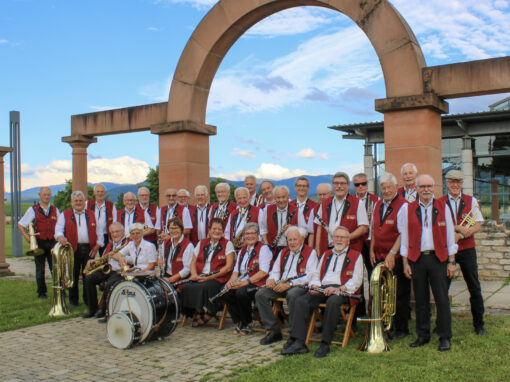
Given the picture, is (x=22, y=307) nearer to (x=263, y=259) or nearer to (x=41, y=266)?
(x=41, y=266)

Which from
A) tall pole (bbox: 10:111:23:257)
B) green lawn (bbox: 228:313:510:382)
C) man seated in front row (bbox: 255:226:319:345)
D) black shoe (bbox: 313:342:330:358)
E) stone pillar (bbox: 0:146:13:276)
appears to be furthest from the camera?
tall pole (bbox: 10:111:23:257)

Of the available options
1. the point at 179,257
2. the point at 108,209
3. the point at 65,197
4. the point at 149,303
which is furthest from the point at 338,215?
the point at 65,197

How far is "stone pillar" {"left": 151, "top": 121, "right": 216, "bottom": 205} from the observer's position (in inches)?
396

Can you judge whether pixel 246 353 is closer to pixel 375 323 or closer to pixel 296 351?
pixel 296 351

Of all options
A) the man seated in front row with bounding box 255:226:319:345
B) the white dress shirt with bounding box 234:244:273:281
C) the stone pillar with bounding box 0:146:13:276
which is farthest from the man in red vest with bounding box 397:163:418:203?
the stone pillar with bounding box 0:146:13:276

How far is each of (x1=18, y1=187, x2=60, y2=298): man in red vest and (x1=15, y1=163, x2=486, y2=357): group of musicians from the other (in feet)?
4.46

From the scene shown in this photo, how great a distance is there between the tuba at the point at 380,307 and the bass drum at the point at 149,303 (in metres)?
2.44

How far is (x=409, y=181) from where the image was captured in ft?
22.2

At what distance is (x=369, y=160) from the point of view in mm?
28297

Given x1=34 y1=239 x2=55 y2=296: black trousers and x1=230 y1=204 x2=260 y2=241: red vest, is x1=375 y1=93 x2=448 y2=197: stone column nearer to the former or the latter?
x1=230 y1=204 x2=260 y2=241: red vest

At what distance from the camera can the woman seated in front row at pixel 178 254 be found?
7.65m

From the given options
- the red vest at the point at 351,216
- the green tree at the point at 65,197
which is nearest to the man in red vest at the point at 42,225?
the red vest at the point at 351,216

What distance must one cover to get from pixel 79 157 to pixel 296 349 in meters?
8.44

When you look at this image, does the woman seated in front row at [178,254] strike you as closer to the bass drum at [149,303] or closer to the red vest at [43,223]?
the bass drum at [149,303]
